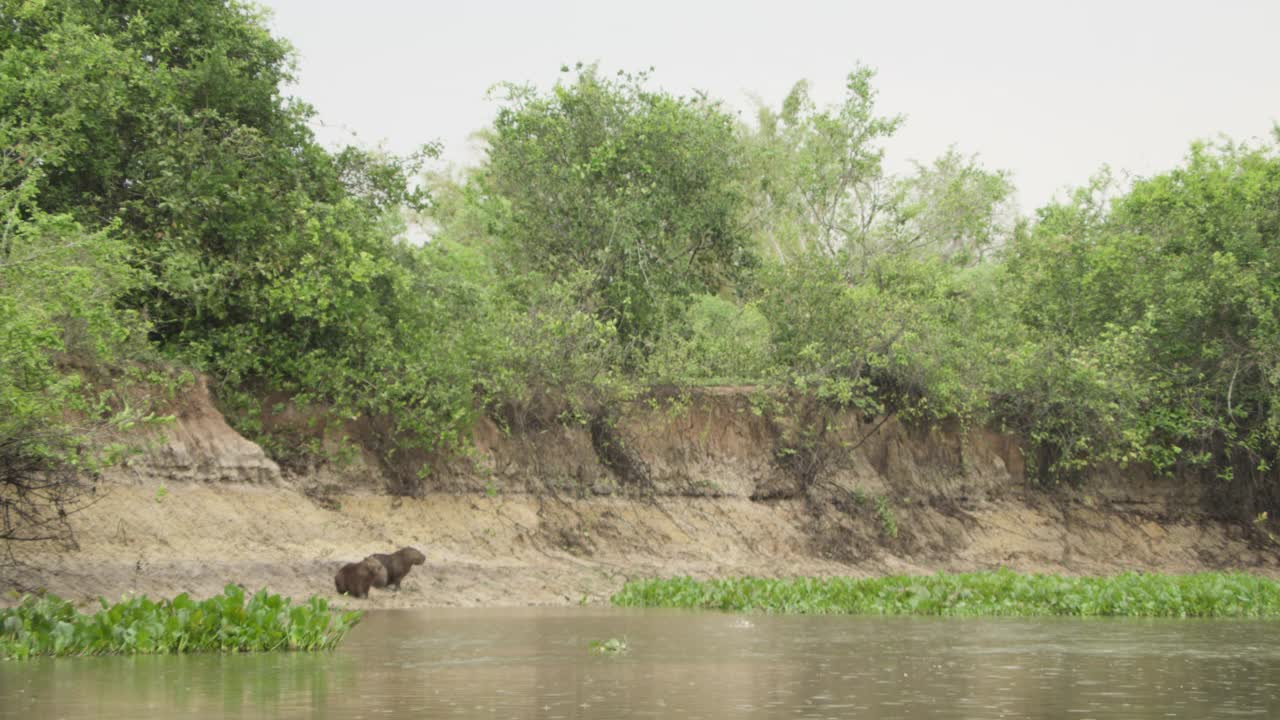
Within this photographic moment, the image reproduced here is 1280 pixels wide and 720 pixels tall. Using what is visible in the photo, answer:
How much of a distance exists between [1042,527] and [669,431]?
10613 mm

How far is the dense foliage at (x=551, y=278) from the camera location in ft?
70.0

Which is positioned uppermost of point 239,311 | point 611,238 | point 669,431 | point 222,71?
point 222,71

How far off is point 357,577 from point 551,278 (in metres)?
13.1

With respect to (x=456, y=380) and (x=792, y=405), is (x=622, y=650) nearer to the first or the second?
(x=456, y=380)

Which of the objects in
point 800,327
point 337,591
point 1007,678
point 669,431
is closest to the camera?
point 1007,678

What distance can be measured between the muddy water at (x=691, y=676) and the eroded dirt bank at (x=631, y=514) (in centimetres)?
564

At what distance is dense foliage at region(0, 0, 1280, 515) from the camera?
21328mm

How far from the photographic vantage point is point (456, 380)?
25.0m

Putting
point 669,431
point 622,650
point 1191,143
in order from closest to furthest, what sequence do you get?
1. point 622,650
2. point 669,431
3. point 1191,143

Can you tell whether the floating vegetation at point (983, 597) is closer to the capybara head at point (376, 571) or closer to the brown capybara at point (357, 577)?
the capybara head at point (376, 571)

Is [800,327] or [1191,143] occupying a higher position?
[1191,143]

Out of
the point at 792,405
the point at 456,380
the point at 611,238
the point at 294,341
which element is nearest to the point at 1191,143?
the point at 792,405

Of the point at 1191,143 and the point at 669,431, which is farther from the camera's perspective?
the point at 1191,143

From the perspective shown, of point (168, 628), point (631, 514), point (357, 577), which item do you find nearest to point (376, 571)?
point (357, 577)
